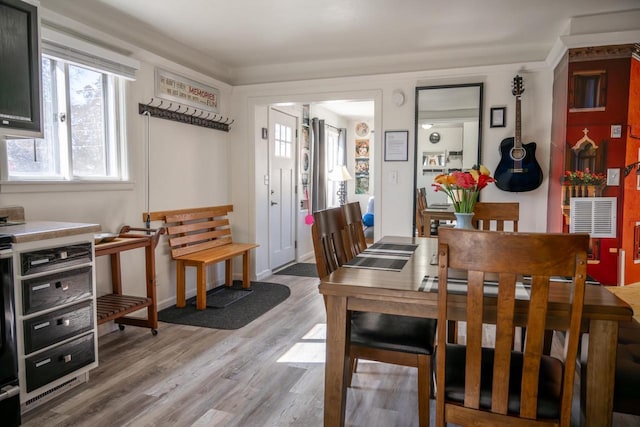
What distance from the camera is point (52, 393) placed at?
2.14 metres

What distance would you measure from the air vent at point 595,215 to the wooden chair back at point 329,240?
199cm

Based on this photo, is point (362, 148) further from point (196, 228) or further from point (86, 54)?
point (86, 54)

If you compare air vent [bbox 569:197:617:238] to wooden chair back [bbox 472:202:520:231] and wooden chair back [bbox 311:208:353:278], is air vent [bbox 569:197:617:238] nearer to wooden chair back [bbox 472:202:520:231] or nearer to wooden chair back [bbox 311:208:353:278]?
wooden chair back [bbox 472:202:520:231]

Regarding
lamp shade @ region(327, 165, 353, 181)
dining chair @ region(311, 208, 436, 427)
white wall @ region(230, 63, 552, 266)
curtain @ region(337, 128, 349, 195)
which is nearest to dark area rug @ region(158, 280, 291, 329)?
white wall @ region(230, 63, 552, 266)

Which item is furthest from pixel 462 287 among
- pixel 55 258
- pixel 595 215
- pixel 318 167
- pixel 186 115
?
pixel 318 167

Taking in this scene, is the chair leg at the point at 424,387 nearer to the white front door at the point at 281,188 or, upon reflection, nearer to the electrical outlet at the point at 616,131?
the electrical outlet at the point at 616,131

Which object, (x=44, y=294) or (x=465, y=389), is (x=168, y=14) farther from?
(x=465, y=389)

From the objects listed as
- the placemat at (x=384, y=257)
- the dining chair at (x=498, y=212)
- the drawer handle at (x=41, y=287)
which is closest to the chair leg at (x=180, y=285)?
the drawer handle at (x=41, y=287)

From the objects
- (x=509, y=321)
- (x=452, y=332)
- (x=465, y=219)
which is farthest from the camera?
(x=452, y=332)

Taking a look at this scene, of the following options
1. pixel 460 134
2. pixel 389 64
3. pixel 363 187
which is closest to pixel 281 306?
pixel 460 134

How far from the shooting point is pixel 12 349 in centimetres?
188

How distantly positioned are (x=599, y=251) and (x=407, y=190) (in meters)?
1.67

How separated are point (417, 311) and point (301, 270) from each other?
384 centimetres

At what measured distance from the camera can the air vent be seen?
309cm
